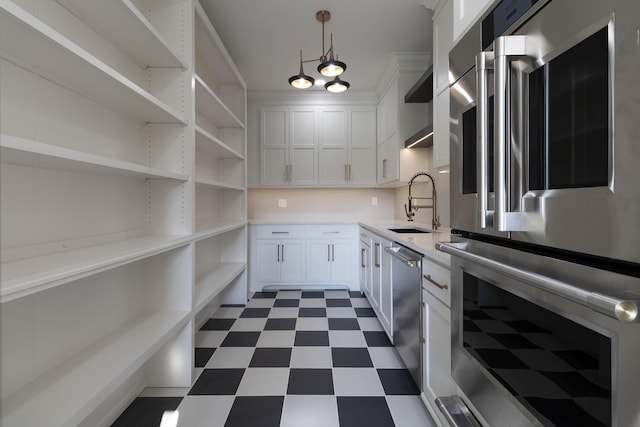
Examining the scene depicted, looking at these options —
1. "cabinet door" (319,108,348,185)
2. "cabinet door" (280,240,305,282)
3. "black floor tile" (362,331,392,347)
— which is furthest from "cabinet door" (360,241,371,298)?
"cabinet door" (319,108,348,185)

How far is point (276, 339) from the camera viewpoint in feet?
7.65

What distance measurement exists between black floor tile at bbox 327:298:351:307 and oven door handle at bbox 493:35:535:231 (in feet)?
8.82

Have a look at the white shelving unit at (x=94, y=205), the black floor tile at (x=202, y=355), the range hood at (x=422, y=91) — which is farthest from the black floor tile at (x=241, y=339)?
the range hood at (x=422, y=91)

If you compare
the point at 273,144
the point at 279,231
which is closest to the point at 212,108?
the point at 273,144

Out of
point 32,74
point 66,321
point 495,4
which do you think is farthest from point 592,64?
point 66,321

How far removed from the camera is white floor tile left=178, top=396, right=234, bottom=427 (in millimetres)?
1433

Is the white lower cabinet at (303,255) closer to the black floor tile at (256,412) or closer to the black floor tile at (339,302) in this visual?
the black floor tile at (339,302)

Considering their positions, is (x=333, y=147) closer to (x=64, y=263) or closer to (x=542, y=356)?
(x=64, y=263)

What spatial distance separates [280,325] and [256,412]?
1106 millimetres

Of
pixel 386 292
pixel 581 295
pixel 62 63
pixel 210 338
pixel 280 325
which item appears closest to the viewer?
pixel 581 295

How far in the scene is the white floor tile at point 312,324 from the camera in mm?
2533

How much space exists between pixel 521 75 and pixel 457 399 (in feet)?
3.25

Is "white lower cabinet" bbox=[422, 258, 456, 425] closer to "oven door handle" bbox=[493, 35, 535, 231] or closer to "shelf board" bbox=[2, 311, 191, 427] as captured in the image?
"oven door handle" bbox=[493, 35, 535, 231]

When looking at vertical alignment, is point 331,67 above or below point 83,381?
above
